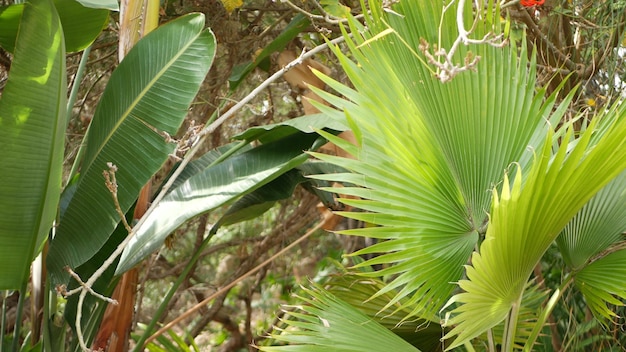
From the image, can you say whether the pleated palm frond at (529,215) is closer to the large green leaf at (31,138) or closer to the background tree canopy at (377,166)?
the background tree canopy at (377,166)

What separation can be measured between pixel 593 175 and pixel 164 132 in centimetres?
118

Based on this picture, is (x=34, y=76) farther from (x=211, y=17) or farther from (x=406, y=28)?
(x=211, y=17)

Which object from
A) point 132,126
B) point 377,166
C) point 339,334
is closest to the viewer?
point 377,166

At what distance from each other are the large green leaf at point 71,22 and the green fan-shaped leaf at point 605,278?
1.70m

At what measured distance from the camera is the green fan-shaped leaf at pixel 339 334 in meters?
1.70

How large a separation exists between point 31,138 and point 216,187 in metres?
0.56

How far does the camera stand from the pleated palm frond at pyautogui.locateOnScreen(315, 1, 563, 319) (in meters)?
1.57

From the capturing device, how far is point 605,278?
183 cm

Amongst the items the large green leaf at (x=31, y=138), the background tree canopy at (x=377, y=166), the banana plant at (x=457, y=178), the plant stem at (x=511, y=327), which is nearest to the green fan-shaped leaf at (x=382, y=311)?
the background tree canopy at (x=377, y=166)

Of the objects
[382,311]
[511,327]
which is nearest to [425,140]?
→ [511,327]

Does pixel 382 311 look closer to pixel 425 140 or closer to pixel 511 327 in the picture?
pixel 511 327

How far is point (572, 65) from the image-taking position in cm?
304

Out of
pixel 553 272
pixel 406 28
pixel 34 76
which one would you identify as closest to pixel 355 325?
pixel 406 28

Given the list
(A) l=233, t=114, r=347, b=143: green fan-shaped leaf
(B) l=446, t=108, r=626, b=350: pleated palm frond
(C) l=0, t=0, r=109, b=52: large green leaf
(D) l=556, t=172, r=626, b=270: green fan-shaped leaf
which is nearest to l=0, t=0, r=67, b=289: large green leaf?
(C) l=0, t=0, r=109, b=52: large green leaf
